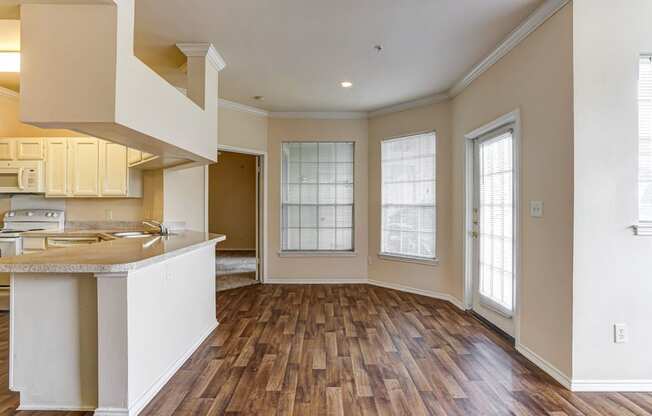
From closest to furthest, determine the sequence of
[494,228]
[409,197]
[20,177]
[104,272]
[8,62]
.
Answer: [104,272], [8,62], [494,228], [20,177], [409,197]

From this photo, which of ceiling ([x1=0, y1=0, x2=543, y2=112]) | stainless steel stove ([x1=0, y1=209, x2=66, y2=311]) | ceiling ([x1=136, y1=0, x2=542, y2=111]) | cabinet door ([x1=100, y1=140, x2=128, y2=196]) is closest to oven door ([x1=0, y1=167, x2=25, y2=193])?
stainless steel stove ([x1=0, y1=209, x2=66, y2=311])

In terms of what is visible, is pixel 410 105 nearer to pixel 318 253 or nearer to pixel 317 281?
pixel 318 253

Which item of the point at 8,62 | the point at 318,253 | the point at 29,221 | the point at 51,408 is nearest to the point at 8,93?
the point at 29,221

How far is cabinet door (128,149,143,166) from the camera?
4.06 metres

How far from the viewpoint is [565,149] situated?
8.28ft

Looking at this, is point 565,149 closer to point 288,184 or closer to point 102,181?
point 288,184

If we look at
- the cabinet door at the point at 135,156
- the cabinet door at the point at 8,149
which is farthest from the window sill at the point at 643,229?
the cabinet door at the point at 8,149

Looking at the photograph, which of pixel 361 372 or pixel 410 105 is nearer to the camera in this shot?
pixel 361 372

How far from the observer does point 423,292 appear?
16.8ft

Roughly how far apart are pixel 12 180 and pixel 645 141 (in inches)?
252

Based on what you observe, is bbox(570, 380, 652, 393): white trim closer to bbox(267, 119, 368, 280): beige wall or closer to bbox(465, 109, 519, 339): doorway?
bbox(465, 109, 519, 339): doorway

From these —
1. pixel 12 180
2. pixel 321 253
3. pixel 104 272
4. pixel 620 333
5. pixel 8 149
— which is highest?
pixel 8 149

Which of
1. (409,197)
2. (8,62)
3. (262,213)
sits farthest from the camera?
(262,213)

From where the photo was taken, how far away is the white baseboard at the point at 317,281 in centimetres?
583
